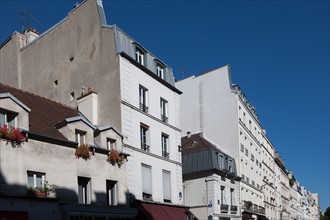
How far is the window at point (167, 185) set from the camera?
71.9 ft

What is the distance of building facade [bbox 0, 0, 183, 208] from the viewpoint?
785 inches

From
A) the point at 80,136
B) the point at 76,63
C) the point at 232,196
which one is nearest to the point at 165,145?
the point at 76,63

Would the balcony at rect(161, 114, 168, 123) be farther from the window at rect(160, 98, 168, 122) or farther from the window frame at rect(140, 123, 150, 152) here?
the window frame at rect(140, 123, 150, 152)

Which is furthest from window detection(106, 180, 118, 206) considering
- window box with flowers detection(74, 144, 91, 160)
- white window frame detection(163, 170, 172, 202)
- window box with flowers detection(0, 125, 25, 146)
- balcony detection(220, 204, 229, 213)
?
balcony detection(220, 204, 229, 213)

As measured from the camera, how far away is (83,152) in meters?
16.3

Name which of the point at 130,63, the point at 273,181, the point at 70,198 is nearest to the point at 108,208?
the point at 70,198

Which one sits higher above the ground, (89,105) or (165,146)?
(89,105)

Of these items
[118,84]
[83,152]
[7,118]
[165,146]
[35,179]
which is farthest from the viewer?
[165,146]

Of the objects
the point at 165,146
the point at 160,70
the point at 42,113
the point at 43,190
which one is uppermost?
the point at 160,70

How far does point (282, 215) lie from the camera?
172 feet

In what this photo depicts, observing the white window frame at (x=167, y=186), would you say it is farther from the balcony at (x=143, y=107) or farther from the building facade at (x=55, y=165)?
the building facade at (x=55, y=165)

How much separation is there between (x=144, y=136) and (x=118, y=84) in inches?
118

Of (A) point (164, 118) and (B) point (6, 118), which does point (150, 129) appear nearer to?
(A) point (164, 118)

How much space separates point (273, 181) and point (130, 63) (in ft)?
107
